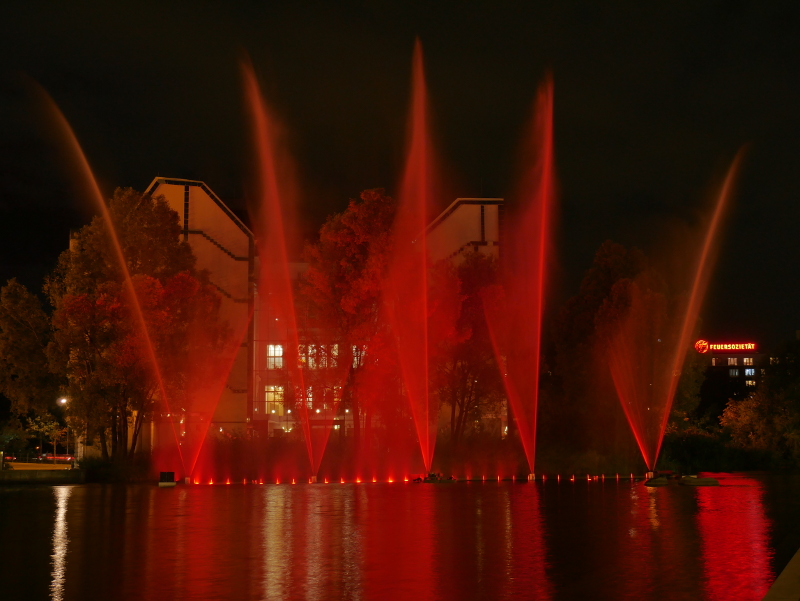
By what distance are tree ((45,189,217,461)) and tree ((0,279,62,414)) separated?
130 centimetres

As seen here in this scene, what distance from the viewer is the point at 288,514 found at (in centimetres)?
2377

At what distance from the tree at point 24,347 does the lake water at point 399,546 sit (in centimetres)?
1641

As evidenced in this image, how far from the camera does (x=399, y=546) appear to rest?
17.2 m

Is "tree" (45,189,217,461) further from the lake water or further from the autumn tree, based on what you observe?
the lake water

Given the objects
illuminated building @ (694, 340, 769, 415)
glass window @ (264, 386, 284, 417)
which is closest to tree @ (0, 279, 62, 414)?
glass window @ (264, 386, 284, 417)

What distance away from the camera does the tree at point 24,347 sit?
150ft

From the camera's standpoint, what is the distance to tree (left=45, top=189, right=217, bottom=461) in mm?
42344

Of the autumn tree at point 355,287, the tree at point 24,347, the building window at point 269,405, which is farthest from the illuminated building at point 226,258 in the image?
the autumn tree at point 355,287

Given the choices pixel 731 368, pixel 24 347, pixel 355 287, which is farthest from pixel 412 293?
pixel 731 368

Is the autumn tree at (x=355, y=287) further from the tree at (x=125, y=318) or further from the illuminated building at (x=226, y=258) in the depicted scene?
the illuminated building at (x=226, y=258)

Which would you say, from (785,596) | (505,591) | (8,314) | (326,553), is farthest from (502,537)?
(8,314)

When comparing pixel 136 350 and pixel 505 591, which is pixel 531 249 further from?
pixel 505 591

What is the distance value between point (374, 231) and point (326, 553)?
29.1 meters

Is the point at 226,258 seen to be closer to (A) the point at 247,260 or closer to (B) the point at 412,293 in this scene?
(A) the point at 247,260
